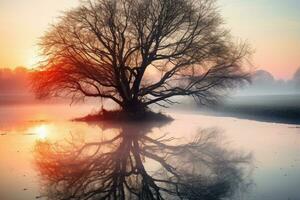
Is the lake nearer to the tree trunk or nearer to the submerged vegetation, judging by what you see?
the submerged vegetation

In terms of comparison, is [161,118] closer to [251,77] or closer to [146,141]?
[251,77]

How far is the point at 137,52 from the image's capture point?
3166cm

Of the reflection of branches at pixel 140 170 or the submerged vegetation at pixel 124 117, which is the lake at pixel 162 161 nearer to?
the reflection of branches at pixel 140 170

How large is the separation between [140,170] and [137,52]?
2039 centimetres

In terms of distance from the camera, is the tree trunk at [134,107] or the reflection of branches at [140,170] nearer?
the reflection of branches at [140,170]

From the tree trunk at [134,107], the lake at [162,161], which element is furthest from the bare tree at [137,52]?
the lake at [162,161]

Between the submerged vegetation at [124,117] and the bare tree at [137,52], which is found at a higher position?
the bare tree at [137,52]

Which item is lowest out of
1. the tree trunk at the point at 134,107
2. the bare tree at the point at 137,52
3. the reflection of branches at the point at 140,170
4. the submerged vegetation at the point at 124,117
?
the reflection of branches at the point at 140,170

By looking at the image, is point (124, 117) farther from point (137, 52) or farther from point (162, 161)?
point (162, 161)

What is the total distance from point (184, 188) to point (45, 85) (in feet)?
73.3

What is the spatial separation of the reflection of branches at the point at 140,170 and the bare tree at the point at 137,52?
13.2 metres

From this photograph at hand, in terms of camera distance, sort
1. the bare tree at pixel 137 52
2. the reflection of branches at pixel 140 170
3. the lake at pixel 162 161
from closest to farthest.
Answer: the reflection of branches at pixel 140 170
the lake at pixel 162 161
the bare tree at pixel 137 52

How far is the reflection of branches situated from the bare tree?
1317cm

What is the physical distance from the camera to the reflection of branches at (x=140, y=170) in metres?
9.54
